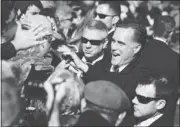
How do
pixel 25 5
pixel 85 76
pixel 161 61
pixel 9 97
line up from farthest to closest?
pixel 25 5 < pixel 161 61 < pixel 85 76 < pixel 9 97

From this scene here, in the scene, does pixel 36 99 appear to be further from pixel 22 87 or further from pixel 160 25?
pixel 160 25

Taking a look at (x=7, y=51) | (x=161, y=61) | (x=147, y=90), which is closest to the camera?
(x=7, y=51)

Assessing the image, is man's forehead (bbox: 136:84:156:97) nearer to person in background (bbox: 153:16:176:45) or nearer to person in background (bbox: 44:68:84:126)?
person in background (bbox: 44:68:84:126)

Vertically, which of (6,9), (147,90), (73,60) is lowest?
(147,90)

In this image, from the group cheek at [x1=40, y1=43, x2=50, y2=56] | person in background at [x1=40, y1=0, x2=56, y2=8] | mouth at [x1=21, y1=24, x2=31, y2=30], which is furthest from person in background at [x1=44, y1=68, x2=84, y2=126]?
person in background at [x1=40, y1=0, x2=56, y2=8]

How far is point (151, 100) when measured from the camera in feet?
8.34

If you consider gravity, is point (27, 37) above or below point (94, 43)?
above

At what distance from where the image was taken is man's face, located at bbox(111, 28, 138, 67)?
3.01m

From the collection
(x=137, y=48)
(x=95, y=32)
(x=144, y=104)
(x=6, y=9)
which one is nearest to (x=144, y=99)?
(x=144, y=104)

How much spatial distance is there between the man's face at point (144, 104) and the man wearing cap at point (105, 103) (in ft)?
2.31

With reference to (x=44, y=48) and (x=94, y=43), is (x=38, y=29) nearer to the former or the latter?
(x=44, y=48)

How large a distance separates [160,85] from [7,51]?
1.10 meters

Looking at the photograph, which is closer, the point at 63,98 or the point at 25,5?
the point at 63,98

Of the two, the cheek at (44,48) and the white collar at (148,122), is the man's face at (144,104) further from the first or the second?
the cheek at (44,48)
